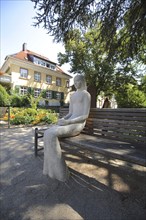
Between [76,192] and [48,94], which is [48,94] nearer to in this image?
[48,94]

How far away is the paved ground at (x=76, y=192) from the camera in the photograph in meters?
1.85

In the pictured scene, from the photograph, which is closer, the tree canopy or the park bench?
the park bench

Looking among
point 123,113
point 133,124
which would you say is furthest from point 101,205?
point 123,113

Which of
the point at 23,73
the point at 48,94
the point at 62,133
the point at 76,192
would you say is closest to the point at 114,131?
the point at 62,133

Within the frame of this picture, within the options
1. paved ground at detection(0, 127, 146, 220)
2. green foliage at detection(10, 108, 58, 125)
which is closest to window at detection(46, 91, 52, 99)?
green foliage at detection(10, 108, 58, 125)

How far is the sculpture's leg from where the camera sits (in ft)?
8.49

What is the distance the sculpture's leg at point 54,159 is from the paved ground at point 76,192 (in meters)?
0.12

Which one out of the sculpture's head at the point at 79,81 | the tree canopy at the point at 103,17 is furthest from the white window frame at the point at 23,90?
the sculpture's head at the point at 79,81

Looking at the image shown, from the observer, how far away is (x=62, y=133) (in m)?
2.77

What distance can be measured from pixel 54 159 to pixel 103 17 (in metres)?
3.86

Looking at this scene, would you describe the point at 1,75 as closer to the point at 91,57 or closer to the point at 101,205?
the point at 91,57

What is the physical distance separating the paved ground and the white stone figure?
17 centimetres

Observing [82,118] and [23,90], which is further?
[23,90]

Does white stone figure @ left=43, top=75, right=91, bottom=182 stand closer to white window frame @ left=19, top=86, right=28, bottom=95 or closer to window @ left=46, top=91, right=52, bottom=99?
white window frame @ left=19, top=86, right=28, bottom=95
